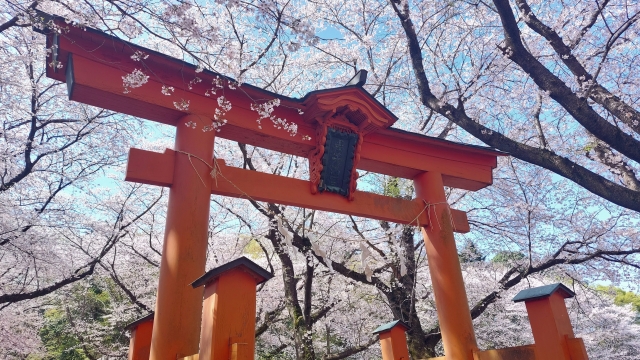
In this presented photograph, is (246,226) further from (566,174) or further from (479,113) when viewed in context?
(566,174)

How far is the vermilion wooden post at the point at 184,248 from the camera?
298 centimetres

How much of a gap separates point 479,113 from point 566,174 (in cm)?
609

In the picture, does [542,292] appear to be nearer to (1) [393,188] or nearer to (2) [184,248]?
(2) [184,248]

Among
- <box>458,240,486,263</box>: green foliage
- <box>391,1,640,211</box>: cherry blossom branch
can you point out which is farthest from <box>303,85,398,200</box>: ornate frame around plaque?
<box>458,240,486,263</box>: green foliage

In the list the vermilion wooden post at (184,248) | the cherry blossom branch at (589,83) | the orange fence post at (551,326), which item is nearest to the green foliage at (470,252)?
the cherry blossom branch at (589,83)

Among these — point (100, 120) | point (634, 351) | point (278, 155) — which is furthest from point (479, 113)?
point (634, 351)

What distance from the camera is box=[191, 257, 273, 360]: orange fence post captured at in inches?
79.4

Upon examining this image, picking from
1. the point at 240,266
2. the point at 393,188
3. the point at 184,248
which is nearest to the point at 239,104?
the point at 184,248

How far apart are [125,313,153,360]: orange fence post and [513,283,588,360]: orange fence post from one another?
3261mm

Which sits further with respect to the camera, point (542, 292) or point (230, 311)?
point (542, 292)

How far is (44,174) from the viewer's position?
819 cm

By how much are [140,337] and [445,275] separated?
3.20 m

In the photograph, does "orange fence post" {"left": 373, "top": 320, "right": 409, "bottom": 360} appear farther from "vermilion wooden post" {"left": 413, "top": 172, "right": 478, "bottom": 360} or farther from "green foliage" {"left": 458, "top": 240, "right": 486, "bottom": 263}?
"green foliage" {"left": 458, "top": 240, "right": 486, "bottom": 263}

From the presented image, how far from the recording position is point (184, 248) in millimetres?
3242
